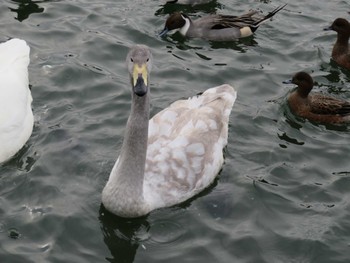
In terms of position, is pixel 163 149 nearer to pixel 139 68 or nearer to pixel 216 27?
pixel 139 68

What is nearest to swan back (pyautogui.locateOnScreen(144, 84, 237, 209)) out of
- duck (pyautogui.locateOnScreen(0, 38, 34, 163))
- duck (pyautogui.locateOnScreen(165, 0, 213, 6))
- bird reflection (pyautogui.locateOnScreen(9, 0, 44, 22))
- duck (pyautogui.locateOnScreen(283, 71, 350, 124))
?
duck (pyautogui.locateOnScreen(283, 71, 350, 124))

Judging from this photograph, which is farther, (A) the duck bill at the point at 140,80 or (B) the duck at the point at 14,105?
(B) the duck at the point at 14,105

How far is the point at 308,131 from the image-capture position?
10.0 m

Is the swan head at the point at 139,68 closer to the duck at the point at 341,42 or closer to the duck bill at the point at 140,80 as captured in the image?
the duck bill at the point at 140,80

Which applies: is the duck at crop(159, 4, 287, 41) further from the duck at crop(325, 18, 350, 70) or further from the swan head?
the swan head

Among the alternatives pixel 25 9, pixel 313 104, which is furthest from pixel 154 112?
pixel 25 9

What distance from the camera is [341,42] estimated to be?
1173 centimetres

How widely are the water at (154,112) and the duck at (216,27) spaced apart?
0.16 meters

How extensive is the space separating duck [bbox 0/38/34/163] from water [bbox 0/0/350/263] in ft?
0.69

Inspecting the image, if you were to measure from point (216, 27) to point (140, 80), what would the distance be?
5.44 metres

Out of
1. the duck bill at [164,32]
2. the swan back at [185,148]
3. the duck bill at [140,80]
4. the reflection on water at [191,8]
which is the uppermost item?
the duck bill at [140,80]

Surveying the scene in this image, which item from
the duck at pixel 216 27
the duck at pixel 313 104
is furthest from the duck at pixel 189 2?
the duck at pixel 313 104

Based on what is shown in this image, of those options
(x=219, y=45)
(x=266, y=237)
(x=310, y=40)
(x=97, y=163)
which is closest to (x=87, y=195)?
(x=97, y=163)

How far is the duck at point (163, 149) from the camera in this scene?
7.52m
